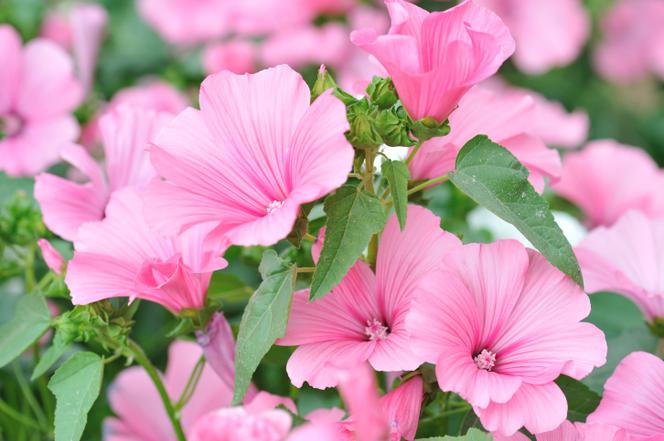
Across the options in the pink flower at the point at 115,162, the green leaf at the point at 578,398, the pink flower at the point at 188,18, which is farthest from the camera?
the pink flower at the point at 188,18

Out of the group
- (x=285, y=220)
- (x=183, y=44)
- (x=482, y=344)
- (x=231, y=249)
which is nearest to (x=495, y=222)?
(x=231, y=249)

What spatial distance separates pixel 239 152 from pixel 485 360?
0.74 feet

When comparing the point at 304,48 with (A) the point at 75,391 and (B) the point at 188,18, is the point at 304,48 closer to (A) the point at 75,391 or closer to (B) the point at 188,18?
(B) the point at 188,18

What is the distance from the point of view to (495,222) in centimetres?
122

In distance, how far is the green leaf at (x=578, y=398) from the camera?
29.2 inches

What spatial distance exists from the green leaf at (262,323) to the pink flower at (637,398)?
0.24m

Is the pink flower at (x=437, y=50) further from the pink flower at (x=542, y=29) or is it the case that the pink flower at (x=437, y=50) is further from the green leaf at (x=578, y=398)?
the pink flower at (x=542, y=29)

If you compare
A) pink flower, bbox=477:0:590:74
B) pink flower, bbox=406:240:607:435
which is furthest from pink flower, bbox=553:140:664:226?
pink flower, bbox=477:0:590:74

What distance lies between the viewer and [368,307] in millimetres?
710

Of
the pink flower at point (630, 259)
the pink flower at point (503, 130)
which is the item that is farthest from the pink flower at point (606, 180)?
the pink flower at point (503, 130)

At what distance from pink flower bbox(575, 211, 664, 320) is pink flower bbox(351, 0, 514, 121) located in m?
0.24

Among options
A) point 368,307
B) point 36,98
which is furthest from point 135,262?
point 36,98

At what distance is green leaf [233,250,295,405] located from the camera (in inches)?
25.2

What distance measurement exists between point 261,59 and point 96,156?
415 mm
